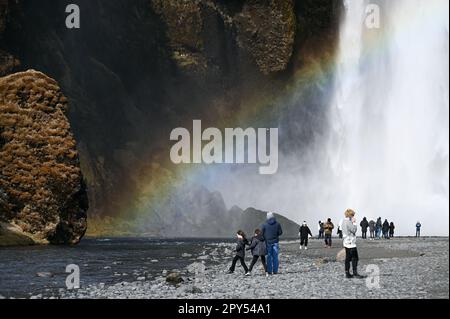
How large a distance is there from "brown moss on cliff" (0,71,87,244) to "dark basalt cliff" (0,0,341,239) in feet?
111

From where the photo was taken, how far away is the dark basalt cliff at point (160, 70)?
83.4 metres

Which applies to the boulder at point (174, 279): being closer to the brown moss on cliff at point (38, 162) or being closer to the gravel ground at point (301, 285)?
the gravel ground at point (301, 285)

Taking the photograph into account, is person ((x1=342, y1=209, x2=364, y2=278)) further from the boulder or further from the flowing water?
the flowing water

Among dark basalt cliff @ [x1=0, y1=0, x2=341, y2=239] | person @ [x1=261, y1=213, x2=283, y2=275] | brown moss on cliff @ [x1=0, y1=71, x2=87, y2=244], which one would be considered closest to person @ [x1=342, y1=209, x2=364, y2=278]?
person @ [x1=261, y1=213, x2=283, y2=275]

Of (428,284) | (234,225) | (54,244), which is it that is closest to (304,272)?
(428,284)

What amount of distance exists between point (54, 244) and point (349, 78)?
58408mm

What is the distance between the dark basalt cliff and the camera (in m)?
83.4

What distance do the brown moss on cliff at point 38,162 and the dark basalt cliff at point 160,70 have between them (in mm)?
33800

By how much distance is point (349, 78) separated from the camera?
91.5m

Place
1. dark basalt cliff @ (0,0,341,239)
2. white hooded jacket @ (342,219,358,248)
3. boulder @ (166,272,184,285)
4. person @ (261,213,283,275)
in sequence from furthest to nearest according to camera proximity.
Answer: dark basalt cliff @ (0,0,341,239)
person @ (261,213,283,275)
boulder @ (166,272,184,285)
white hooded jacket @ (342,219,358,248)

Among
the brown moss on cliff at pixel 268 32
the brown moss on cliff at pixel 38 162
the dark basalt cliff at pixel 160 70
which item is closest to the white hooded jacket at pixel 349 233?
the brown moss on cliff at pixel 38 162

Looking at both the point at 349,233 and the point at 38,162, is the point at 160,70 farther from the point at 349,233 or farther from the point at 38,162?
the point at 349,233

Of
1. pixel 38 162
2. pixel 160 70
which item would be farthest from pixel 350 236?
pixel 160 70

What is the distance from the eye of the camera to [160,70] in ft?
302
